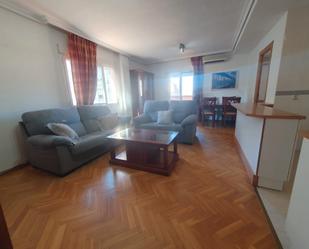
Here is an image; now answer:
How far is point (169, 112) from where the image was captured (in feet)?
11.1

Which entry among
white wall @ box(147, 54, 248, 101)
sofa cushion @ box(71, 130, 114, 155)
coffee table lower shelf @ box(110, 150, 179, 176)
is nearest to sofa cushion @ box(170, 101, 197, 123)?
coffee table lower shelf @ box(110, 150, 179, 176)

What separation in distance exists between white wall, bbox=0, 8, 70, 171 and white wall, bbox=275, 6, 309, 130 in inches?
157

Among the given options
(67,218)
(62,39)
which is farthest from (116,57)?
(67,218)

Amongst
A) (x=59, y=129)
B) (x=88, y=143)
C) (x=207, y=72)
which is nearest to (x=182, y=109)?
(x=88, y=143)

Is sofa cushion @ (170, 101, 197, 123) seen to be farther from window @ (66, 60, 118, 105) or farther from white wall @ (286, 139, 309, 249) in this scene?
white wall @ (286, 139, 309, 249)

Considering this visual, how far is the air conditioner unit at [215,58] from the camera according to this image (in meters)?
4.88

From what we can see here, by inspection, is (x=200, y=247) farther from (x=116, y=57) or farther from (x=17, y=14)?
(x=116, y=57)

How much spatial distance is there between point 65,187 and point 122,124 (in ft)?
5.71

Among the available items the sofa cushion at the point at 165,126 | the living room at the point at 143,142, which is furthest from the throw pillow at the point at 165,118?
the sofa cushion at the point at 165,126

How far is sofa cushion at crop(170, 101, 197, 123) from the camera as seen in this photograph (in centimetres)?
346

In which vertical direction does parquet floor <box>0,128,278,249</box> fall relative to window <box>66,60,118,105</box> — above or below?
below

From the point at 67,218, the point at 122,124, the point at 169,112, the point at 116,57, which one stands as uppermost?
the point at 116,57

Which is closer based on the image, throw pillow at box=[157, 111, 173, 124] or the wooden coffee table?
the wooden coffee table

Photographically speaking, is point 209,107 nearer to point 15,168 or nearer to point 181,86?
point 181,86
